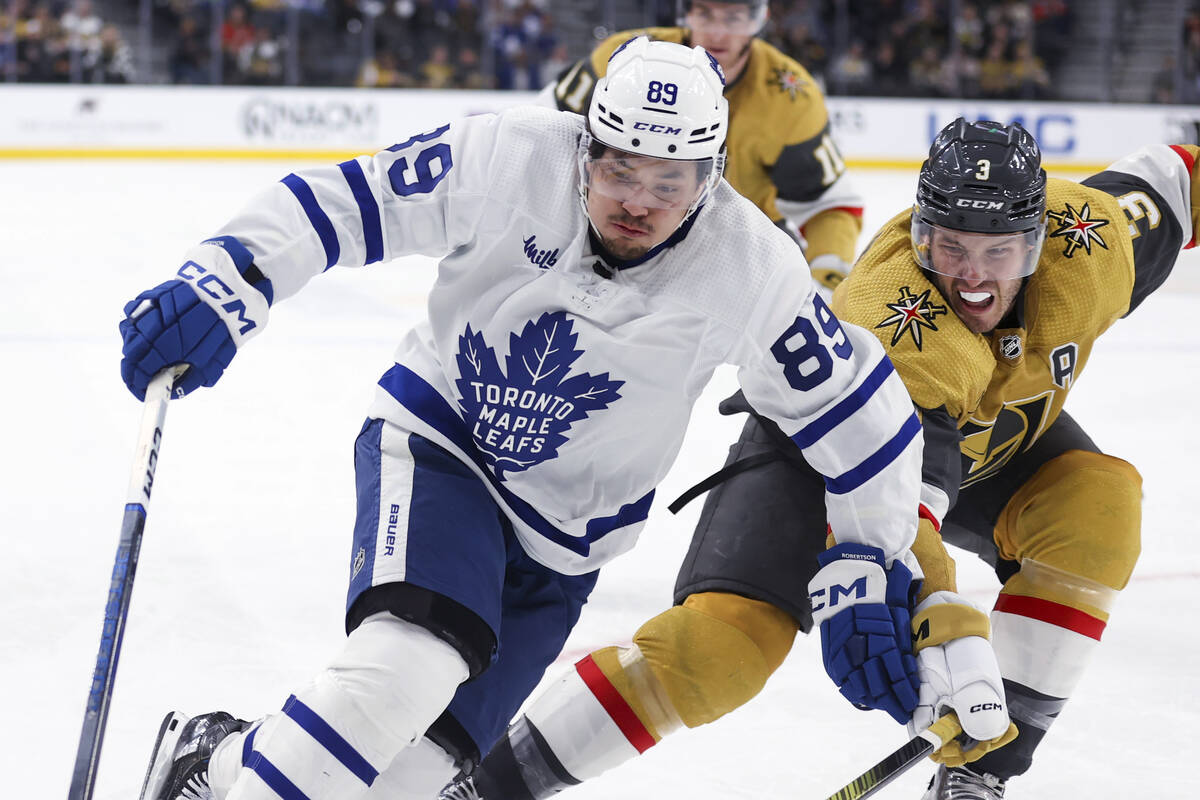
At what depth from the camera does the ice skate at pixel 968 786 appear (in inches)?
87.6

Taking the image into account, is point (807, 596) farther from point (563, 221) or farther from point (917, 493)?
point (563, 221)

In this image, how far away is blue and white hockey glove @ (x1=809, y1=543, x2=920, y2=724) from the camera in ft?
6.20

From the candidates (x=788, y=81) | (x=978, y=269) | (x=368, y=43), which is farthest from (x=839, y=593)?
(x=368, y=43)

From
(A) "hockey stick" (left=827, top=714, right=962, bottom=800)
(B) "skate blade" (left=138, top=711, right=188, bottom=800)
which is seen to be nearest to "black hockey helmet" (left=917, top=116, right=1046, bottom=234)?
(A) "hockey stick" (left=827, top=714, right=962, bottom=800)

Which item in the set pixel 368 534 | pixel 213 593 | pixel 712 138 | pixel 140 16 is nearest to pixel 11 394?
pixel 213 593

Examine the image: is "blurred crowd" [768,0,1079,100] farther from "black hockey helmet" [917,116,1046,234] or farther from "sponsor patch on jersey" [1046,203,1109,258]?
"black hockey helmet" [917,116,1046,234]

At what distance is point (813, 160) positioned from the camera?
11.8ft

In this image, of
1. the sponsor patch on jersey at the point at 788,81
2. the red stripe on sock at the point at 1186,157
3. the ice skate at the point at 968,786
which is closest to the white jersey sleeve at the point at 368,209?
the ice skate at the point at 968,786

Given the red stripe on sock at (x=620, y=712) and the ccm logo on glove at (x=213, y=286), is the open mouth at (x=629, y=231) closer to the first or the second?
the ccm logo on glove at (x=213, y=286)

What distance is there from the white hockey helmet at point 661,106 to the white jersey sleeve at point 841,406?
0.22m

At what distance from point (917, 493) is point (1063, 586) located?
1.37ft

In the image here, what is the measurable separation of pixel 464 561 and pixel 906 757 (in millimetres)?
667

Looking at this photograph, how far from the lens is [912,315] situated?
83.7 inches

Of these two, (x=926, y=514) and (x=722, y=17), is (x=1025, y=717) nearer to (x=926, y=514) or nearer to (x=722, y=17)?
(x=926, y=514)
